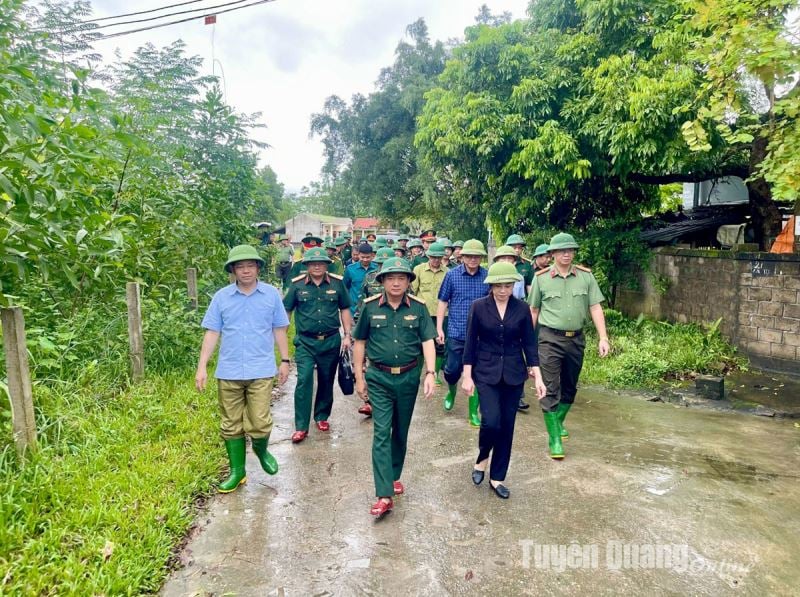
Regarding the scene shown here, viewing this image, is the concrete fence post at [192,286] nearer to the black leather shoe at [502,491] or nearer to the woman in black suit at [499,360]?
the woman in black suit at [499,360]

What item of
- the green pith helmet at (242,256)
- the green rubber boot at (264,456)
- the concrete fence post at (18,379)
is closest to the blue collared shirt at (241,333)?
the green pith helmet at (242,256)

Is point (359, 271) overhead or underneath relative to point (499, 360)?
overhead

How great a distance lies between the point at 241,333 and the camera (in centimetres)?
431

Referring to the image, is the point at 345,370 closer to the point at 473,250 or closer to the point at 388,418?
the point at 473,250

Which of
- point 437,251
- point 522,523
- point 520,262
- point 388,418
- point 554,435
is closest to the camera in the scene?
point 522,523

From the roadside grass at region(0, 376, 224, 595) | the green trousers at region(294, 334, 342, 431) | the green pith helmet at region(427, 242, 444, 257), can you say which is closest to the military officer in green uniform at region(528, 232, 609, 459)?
the green pith helmet at region(427, 242, 444, 257)

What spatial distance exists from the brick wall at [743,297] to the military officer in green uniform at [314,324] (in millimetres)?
6084

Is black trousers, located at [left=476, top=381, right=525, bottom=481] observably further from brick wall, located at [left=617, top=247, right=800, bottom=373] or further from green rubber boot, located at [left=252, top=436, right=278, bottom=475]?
brick wall, located at [left=617, top=247, right=800, bottom=373]

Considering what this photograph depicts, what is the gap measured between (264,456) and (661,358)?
238 inches

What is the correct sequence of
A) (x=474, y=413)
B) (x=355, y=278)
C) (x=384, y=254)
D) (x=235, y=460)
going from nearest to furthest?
(x=235, y=460)
(x=474, y=413)
(x=384, y=254)
(x=355, y=278)

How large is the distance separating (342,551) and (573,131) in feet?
26.0

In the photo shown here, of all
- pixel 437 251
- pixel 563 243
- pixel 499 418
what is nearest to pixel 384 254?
pixel 437 251

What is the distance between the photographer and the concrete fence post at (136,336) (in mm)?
5965

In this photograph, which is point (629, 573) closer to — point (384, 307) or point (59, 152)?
point (384, 307)
